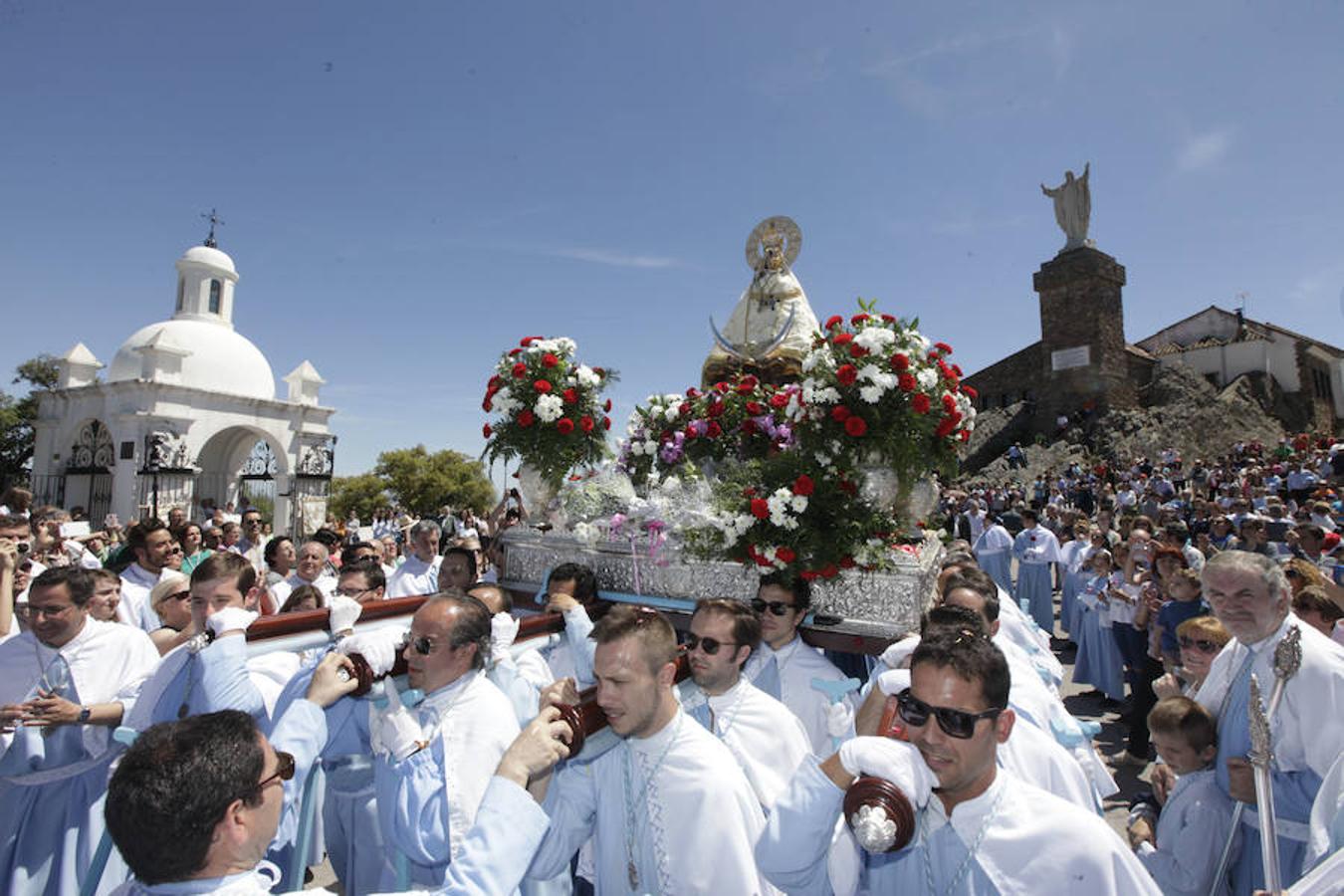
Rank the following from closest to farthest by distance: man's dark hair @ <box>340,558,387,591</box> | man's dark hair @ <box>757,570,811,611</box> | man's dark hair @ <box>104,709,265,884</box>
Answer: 1. man's dark hair @ <box>104,709,265,884</box>
2. man's dark hair @ <box>757,570,811,611</box>
3. man's dark hair @ <box>340,558,387,591</box>

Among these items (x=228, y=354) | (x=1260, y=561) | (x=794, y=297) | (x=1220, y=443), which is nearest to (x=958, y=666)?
(x=1260, y=561)

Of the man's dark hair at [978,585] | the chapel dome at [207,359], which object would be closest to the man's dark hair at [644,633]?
the man's dark hair at [978,585]

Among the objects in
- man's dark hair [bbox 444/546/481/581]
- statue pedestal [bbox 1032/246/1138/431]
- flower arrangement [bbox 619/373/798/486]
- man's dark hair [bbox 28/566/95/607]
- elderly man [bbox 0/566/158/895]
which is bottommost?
elderly man [bbox 0/566/158/895]

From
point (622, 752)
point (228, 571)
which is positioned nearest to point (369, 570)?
point (228, 571)

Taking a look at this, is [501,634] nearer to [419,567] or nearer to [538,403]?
[538,403]

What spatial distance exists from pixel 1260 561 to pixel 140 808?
4420 millimetres

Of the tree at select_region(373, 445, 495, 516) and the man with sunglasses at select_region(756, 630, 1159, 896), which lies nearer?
the man with sunglasses at select_region(756, 630, 1159, 896)

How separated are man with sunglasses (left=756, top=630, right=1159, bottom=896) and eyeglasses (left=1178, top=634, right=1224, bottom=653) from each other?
2434 millimetres

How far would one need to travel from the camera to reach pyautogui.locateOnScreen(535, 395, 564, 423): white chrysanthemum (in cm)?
639

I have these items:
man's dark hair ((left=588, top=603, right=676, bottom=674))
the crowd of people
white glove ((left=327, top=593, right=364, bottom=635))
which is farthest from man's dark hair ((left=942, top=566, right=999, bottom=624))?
white glove ((left=327, top=593, right=364, bottom=635))

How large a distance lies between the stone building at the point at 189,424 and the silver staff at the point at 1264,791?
21.3m

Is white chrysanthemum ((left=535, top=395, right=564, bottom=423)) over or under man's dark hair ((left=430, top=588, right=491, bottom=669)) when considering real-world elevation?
over

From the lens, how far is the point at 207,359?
86.6 ft

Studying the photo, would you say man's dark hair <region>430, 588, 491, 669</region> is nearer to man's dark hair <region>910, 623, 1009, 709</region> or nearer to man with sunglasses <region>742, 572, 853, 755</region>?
man with sunglasses <region>742, 572, 853, 755</region>
